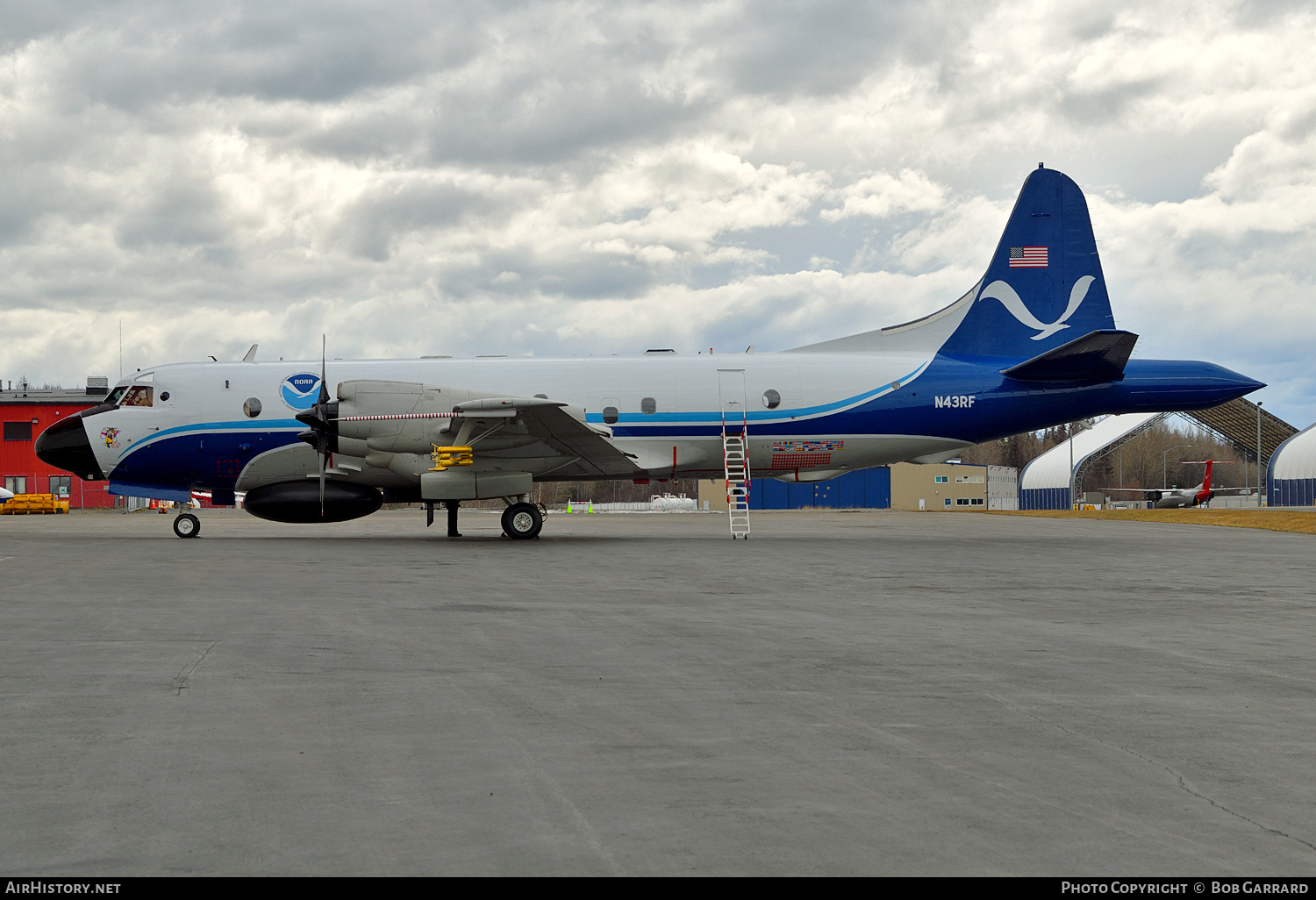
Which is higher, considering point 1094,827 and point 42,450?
point 42,450

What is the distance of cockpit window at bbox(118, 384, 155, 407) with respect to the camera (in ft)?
78.8

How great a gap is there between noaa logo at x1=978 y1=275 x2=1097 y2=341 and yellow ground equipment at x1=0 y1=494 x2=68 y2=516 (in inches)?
2095

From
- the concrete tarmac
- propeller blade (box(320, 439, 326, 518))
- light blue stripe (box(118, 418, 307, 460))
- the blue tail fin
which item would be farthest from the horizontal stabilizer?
light blue stripe (box(118, 418, 307, 460))

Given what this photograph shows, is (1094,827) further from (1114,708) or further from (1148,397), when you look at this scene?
(1148,397)

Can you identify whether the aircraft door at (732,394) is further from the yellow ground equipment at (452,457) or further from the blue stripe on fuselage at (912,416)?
the yellow ground equipment at (452,457)

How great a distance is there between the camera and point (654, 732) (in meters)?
5.41

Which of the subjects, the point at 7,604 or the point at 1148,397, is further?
the point at 1148,397

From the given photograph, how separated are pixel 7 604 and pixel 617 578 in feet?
23.7

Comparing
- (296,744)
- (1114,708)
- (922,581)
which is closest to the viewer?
(296,744)

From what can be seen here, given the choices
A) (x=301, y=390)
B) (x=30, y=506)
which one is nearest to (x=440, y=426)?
(x=301, y=390)

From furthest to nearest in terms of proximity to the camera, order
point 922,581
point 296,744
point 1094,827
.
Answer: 1. point 922,581
2. point 296,744
3. point 1094,827

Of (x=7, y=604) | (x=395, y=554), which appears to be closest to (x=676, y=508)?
(x=395, y=554)

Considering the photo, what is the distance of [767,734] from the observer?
5.38 metres

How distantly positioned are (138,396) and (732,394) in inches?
552
